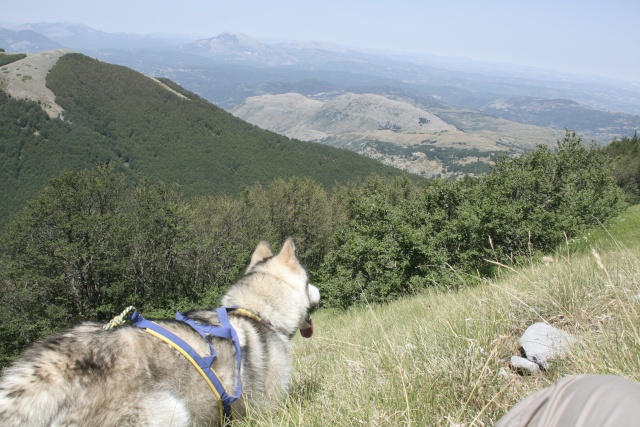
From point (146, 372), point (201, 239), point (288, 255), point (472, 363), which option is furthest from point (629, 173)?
point (146, 372)

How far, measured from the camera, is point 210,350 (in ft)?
9.48

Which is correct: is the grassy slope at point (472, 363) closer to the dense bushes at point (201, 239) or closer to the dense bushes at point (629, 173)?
the dense bushes at point (201, 239)

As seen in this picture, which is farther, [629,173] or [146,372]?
[629,173]

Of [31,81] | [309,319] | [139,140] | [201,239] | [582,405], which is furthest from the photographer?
[139,140]

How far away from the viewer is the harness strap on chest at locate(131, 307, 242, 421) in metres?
2.71

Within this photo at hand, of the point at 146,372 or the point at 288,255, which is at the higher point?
the point at 288,255

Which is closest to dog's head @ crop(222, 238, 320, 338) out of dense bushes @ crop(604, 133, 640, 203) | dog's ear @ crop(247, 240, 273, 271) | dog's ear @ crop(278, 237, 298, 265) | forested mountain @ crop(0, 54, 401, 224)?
dog's ear @ crop(278, 237, 298, 265)


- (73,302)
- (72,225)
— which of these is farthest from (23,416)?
(73,302)

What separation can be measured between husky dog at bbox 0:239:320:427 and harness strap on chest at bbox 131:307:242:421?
0.13ft

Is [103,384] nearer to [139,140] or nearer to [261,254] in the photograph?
[261,254]

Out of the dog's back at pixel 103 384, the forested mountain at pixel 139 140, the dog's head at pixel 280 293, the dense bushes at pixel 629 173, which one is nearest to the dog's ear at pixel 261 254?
the dog's head at pixel 280 293

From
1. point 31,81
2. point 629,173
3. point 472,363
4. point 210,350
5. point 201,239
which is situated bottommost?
point 201,239

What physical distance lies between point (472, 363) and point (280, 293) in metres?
1.93

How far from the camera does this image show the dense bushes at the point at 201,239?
2178 centimetres
